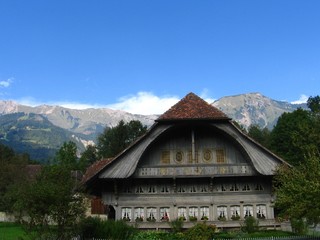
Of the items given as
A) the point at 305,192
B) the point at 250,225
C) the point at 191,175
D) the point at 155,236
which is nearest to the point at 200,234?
the point at 155,236

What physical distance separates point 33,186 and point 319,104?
6966 cm

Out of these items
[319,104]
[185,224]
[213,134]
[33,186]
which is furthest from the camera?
[319,104]

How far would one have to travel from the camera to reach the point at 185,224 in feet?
105

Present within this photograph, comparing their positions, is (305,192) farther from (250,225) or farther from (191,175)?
(191,175)

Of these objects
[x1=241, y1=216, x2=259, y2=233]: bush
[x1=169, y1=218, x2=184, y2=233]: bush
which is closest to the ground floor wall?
[x1=169, y1=218, x2=184, y2=233]: bush

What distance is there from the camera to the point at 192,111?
32938 mm

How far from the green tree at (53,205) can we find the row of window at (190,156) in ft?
41.8

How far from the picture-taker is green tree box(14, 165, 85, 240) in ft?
64.8

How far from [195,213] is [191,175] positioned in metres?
3.31

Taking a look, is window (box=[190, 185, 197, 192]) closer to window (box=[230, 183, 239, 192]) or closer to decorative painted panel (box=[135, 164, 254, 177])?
decorative painted panel (box=[135, 164, 254, 177])

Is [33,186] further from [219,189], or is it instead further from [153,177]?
[219,189]

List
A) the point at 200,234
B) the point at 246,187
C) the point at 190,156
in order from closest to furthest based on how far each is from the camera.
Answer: the point at 200,234 < the point at 246,187 < the point at 190,156

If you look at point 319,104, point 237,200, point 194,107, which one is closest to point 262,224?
point 237,200

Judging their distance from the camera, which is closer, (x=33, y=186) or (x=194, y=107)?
(x=33, y=186)
